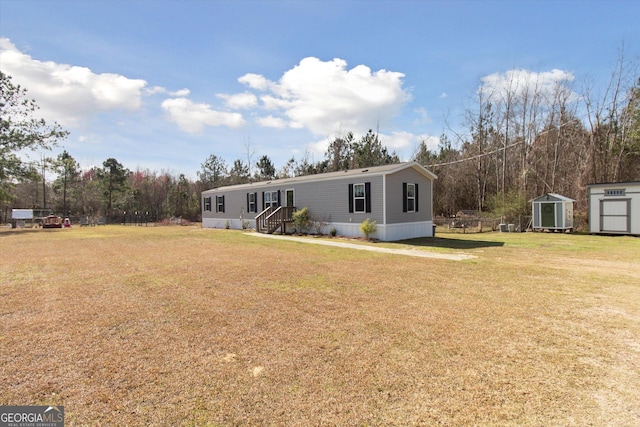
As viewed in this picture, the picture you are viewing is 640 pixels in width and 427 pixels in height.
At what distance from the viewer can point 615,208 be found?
15828 mm

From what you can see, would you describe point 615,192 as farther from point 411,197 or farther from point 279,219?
point 279,219

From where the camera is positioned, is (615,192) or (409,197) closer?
(409,197)

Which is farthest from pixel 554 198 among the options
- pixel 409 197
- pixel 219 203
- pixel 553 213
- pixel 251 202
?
pixel 219 203

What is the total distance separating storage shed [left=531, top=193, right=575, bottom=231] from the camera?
1745 centimetres

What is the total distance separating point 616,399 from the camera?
2590 mm

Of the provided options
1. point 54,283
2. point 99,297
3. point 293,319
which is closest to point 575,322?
point 293,319

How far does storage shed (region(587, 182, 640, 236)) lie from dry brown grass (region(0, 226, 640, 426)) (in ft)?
38.9

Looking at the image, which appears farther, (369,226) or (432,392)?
(369,226)

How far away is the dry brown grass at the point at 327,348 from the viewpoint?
250cm

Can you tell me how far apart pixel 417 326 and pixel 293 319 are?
1.56m

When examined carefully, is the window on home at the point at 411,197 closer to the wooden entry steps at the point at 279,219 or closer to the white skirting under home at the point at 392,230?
the white skirting under home at the point at 392,230

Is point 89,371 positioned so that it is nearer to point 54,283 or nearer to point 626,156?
point 54,283

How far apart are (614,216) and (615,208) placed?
0.38m

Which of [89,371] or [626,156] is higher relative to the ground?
[626,156]
